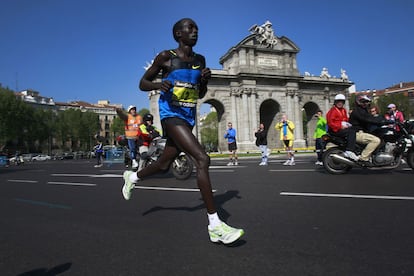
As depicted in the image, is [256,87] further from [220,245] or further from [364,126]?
[220,245]

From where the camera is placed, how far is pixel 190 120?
317 centimetres

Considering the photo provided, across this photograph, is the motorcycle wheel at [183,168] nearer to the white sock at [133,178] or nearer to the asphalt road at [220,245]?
the asphalt road at [220,245]

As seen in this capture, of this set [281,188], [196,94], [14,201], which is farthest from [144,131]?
[196,94]

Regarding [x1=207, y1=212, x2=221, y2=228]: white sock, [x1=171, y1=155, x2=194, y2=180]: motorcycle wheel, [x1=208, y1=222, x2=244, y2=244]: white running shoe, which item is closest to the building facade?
[x1=171, y1=155, x2=194, y2=180]: motorcycle wheel

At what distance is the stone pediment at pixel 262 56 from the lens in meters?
36.3

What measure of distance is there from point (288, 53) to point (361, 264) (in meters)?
40.0

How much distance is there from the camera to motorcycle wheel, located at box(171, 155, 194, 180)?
7703 mm

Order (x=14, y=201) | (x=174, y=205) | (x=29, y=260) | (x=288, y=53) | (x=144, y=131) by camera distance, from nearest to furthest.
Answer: (x=29, y=260) < (x=174, y=205) < (x=14, y=201) < (x=144, y=131) < (x=288, y=53)

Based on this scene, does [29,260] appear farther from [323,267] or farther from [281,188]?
[281,188]

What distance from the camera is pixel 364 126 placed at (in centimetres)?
708

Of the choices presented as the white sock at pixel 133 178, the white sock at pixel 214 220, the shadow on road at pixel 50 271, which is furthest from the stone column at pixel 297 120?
the shadow on road at pixel 50 271

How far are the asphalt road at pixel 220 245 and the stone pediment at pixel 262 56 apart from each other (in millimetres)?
33363

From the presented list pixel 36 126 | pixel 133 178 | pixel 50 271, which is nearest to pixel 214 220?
pixel 50 271

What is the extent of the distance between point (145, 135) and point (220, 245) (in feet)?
21.7
